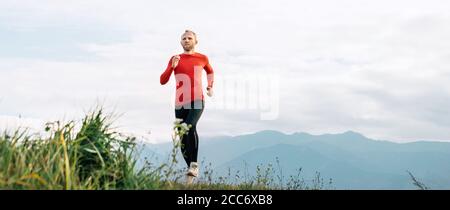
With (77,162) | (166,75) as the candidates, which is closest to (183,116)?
(166,75)

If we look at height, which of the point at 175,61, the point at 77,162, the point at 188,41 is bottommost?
the point at 77,162

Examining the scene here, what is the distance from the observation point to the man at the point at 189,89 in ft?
35.8

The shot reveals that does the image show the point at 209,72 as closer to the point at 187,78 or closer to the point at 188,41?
the point at 187,78

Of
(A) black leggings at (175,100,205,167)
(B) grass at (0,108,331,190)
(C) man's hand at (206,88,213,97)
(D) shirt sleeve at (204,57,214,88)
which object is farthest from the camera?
(D) shirt sleeve at (204,57,214,88)

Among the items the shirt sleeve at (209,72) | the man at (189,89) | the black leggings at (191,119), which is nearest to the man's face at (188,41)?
the man at (189,89)

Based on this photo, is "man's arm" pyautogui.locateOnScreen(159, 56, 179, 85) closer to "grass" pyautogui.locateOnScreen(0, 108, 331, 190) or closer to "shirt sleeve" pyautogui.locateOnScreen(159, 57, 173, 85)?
"shirt sleeve" pyautogui.locateOnScreen(159, 57, 173, 85)

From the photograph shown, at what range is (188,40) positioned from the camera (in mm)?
11133

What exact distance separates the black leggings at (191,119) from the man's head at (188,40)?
104cm

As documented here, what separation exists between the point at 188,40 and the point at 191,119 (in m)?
1.43

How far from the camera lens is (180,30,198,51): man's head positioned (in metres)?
11.1

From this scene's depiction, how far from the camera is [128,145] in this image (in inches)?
297

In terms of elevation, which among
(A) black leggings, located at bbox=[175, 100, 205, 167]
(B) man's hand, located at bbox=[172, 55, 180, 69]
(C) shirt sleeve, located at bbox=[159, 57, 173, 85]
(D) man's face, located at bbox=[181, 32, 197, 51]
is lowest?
(A) black leggings, located at bbox=[175, 100, 205, 167]

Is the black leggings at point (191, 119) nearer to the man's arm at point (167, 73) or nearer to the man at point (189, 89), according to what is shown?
the man at point (189, 89)

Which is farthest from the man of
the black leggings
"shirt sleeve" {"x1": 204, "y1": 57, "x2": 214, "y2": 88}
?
"shirt sleeve" {"x1": 204, "y1": 57, "x2": 214, "y2": 88}
